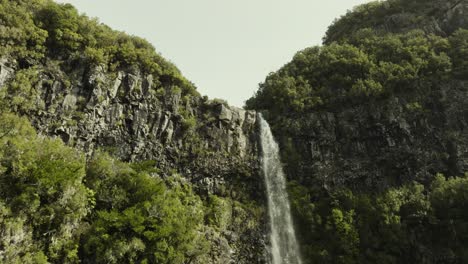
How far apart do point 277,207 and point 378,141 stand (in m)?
11.5

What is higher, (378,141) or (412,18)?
(412,18)

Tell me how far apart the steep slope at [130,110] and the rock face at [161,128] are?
0.08 metres

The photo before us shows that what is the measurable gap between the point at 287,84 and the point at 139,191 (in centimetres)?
2047

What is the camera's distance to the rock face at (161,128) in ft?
81.6

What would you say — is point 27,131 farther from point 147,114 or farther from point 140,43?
point 140,43

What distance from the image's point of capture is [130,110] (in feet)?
91.8

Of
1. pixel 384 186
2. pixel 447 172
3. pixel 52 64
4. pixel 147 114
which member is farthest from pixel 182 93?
pixel 447 172

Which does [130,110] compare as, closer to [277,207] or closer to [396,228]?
[277,207]

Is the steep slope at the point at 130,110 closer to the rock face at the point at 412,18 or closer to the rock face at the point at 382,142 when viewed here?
the rock face at the point at 382,142

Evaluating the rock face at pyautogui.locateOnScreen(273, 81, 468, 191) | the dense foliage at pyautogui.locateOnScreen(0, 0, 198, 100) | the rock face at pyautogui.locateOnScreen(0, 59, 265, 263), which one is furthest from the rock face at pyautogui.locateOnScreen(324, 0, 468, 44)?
the dense foliage at pyautogui.locateOnScreen(0, 0, 198, 100)

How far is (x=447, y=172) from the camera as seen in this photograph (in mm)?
29531

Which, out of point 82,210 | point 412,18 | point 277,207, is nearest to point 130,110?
point 82,210

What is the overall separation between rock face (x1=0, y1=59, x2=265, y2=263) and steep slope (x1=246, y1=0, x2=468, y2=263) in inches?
177

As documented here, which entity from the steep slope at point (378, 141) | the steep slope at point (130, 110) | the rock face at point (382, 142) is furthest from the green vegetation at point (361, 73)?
the steep slope at point (130, 110)
